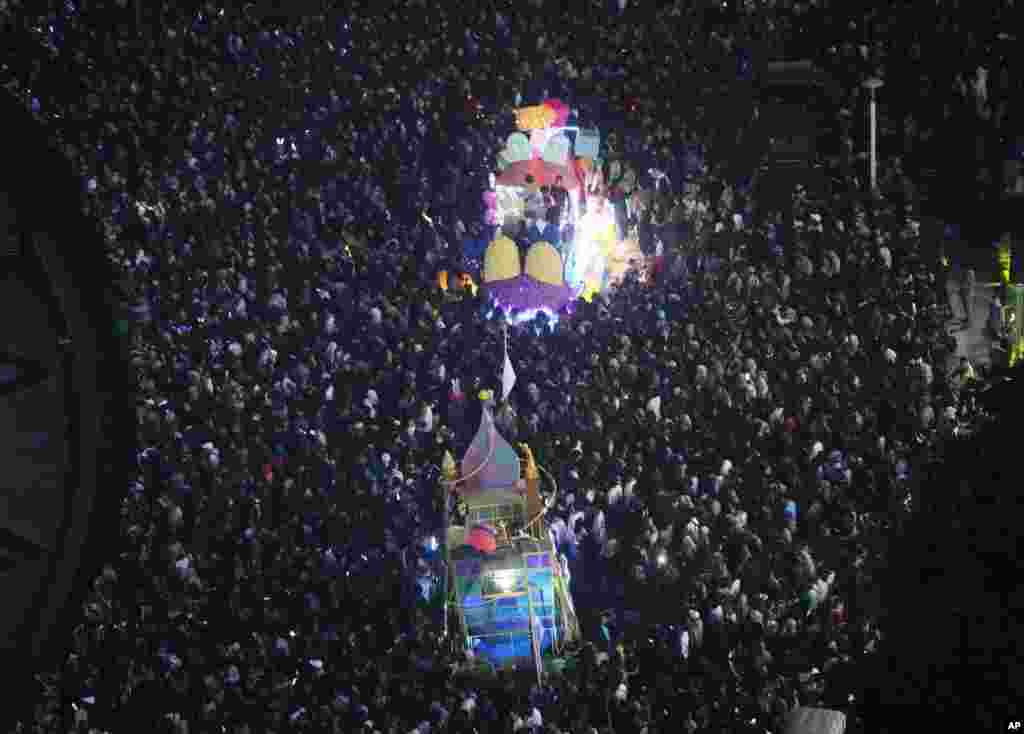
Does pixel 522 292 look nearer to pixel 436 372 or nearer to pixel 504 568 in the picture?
pixel 436 372

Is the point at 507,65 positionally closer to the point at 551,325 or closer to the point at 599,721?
the point at 551,325

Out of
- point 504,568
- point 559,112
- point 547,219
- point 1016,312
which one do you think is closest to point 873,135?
point 1016,312

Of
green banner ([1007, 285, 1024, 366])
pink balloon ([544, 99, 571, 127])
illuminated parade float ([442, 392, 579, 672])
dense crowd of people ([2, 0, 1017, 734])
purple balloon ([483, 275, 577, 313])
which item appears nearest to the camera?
dense crowd of people ([2, 0, 1017, 734])

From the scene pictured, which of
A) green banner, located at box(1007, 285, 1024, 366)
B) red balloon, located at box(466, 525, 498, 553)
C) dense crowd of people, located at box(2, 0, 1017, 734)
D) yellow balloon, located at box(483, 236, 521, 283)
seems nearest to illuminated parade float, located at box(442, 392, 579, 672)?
red balloon, located at box(466, 525, 498, 553)

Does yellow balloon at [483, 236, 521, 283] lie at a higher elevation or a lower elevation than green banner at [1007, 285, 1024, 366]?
Result: higher

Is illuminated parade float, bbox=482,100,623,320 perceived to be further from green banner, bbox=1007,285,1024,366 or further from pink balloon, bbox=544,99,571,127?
green banner, bbox=1007,285,1024,366

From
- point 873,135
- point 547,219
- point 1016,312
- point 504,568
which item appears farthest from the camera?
point 873,135

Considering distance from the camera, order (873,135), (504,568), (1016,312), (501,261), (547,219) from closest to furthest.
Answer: (504,568)
(1016,312)
(501,261)
(547,219)
(873,135)
